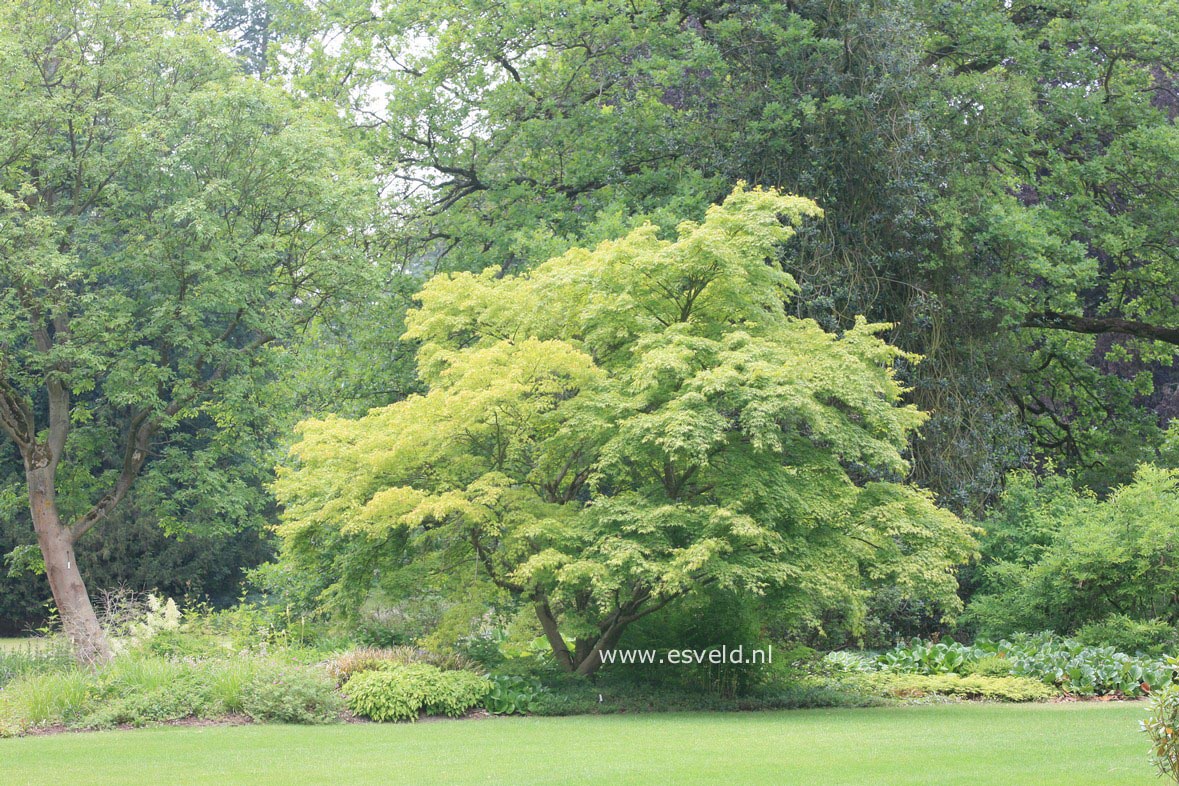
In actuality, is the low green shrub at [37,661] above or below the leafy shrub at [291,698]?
above

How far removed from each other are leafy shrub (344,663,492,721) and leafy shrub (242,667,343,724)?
27 centimetres

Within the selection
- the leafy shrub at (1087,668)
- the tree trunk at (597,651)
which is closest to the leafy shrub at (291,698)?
the tree trunk at (597,651)

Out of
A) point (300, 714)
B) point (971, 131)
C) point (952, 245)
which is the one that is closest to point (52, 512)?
point (300, 714)

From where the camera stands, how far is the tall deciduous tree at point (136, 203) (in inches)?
691

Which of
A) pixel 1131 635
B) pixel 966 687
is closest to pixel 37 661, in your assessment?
pixel 966 687

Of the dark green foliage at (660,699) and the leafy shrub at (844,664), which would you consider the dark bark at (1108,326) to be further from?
the dark green foliage at (660,699)

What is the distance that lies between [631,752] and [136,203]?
13837 mm

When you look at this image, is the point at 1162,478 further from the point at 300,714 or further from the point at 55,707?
the point at 55,707

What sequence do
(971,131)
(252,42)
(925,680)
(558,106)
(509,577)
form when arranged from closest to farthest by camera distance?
(509,577), (925,680), (971,131), (558,106), (252,42)

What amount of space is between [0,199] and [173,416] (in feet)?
20.0

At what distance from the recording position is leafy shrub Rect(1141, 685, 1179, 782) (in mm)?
5895

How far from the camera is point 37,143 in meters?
17.6

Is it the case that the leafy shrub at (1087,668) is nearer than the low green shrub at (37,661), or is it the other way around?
the leafy shrub at (1087,668)

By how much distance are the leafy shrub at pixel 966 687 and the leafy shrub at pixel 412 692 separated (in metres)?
4.99
